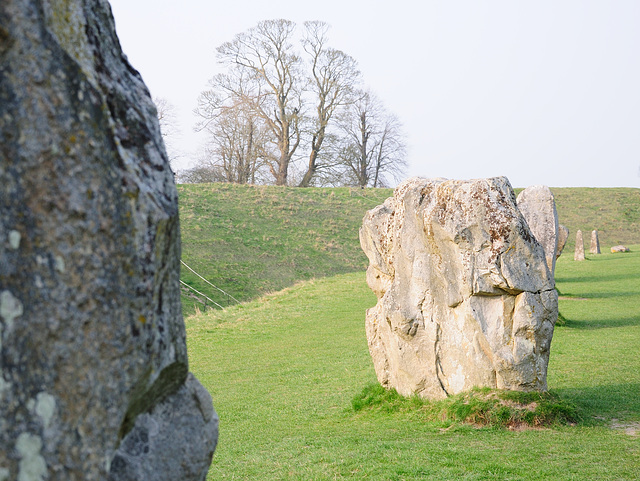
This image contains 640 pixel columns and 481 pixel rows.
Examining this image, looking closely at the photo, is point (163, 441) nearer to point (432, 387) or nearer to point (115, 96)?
point (115, 96)

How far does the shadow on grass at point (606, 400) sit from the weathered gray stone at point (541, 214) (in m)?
5.98

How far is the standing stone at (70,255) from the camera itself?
160cm

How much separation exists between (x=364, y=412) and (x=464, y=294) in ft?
7.28

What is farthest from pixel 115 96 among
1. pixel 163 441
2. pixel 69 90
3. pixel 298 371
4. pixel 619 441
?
pixel 298 371

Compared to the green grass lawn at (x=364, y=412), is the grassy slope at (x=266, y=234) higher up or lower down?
higher up

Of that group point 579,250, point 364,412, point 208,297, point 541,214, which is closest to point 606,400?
point 364,412

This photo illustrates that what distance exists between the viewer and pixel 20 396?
1.58 metres

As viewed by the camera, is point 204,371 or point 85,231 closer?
point 85,231

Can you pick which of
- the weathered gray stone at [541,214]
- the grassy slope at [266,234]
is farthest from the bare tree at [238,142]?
the weathered gray stone at [541,214]

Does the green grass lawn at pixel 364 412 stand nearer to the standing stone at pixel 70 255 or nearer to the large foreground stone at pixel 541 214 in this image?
the large foreground stone at pixel 541 214

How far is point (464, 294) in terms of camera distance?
7453 mm

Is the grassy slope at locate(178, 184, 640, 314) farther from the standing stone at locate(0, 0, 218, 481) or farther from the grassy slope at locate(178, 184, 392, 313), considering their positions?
the standing stone at locate(0, 0, 218, 481)

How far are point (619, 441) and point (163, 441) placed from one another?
592cm

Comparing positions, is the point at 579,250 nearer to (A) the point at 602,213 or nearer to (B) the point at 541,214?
(B) the point at 541,214
